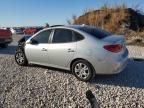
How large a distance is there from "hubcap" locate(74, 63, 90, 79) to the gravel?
0.21 metres

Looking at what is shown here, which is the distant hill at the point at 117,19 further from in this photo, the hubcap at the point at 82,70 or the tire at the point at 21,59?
the hubcap at the point at 82,70

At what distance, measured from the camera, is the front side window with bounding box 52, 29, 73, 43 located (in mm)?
8395

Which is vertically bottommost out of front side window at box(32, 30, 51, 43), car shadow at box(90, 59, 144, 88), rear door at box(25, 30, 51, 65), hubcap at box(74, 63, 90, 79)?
car shadow at box(90, 59, 144, 88)

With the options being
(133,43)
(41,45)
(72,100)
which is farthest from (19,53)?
(133,43)

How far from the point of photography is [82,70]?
26.0ft

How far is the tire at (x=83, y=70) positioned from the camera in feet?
25.5

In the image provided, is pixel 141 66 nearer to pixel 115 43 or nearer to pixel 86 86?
pixel 115 43

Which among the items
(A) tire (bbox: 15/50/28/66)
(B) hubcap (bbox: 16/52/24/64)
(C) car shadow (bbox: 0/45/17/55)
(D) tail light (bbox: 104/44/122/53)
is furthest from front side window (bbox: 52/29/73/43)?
(C) car shadow (bbox: 0/45/17/55)

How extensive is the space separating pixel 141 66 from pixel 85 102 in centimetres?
455

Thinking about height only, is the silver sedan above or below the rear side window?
below

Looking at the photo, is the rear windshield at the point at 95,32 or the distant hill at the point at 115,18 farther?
the distant hill at the point at 115,18

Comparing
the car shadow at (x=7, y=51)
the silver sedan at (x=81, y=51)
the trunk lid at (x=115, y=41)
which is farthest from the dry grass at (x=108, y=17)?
the trunk lid at (x=115, y=41)

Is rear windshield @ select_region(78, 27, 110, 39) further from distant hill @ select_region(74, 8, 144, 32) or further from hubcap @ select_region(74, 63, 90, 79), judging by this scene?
distant hill @ select_region(74, 8, 144, 32)

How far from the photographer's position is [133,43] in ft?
58.0
